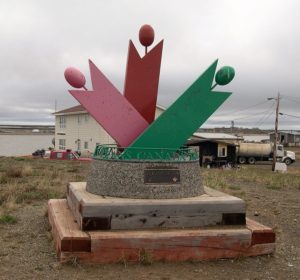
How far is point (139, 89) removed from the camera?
22.0ft

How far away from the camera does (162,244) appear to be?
5.09m

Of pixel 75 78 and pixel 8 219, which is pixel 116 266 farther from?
pixel 8 219

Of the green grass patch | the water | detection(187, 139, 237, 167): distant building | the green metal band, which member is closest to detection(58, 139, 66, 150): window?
the water

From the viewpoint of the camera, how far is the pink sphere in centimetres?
615

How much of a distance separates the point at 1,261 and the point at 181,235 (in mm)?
2121

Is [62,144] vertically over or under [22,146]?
over

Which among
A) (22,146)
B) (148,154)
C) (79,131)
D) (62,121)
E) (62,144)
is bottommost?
(22,146)

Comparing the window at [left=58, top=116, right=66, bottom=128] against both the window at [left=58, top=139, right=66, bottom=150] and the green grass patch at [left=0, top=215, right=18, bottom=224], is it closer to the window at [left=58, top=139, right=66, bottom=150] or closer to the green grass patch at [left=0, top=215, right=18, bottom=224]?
the window at [left=58, top=139, right=66, bottom=150]

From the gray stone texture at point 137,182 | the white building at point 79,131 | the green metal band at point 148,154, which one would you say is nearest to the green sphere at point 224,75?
the green metal band at point 148,154

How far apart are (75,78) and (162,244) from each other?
8.69ft

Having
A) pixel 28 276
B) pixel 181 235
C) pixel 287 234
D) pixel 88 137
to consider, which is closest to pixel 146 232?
pixel 181 235

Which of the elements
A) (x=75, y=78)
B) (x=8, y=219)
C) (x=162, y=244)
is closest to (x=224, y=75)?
(x=75, y=78)

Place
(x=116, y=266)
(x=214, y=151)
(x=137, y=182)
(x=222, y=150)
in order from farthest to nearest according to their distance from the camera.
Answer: (x=222, y=150) < (x=214, y=151) < (x=137, y=182) < (x=116, y=266)

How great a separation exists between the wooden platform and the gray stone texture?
606 mm
